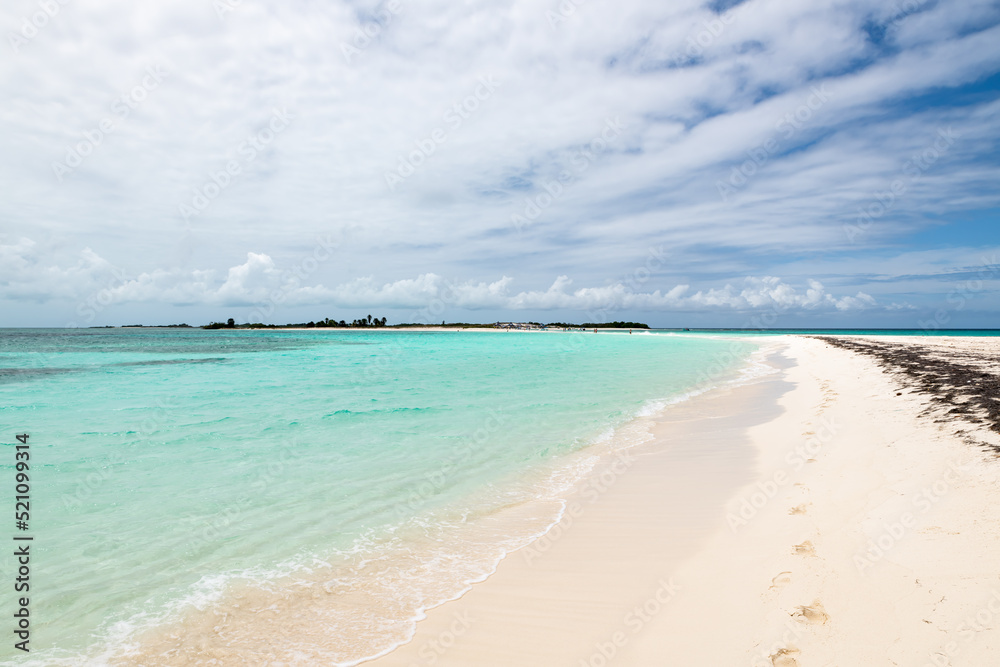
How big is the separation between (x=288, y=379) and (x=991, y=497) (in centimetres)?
2567

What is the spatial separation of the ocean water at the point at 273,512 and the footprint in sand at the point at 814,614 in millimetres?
3116

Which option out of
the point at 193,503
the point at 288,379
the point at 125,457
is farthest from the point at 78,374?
the point at 193,503

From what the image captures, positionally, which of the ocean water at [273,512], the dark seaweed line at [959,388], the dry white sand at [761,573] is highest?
the dark seaweed line at [959,388]

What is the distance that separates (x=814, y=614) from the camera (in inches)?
154

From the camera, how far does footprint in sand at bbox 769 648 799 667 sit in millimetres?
3398

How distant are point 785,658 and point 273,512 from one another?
21.9 ft

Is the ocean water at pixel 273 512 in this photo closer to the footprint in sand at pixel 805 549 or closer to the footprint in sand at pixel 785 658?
the footprint in sand at pixel 785 658

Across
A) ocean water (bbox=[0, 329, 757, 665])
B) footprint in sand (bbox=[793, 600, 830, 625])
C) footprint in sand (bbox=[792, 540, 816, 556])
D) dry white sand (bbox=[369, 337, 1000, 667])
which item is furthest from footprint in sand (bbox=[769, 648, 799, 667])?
ocean water (bbox=[0, 329, 757, 665])

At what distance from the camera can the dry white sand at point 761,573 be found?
3.63 metres

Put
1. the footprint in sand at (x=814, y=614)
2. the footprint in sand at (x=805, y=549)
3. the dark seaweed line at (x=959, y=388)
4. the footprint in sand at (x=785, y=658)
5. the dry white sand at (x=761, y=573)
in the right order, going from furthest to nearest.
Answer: the dark seaweed line at (x=959, y=388) < the footprint in sand at (x=805, y=549) < the footprint in sand at (x=814, y=614) < the dry white sand at (x=761, y=573) < the footprint in sand at (x=785, y=658)

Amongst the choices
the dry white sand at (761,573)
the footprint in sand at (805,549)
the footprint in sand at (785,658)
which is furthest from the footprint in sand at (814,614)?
the footprint in sand at (805,549)

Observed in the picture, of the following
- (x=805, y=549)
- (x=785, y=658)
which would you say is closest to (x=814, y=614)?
(x=785, y=658)

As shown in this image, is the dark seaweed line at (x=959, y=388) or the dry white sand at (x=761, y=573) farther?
the dark seaweed line at (x=959, y=388)

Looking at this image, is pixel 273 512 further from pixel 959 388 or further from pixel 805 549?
pixel 959 388
